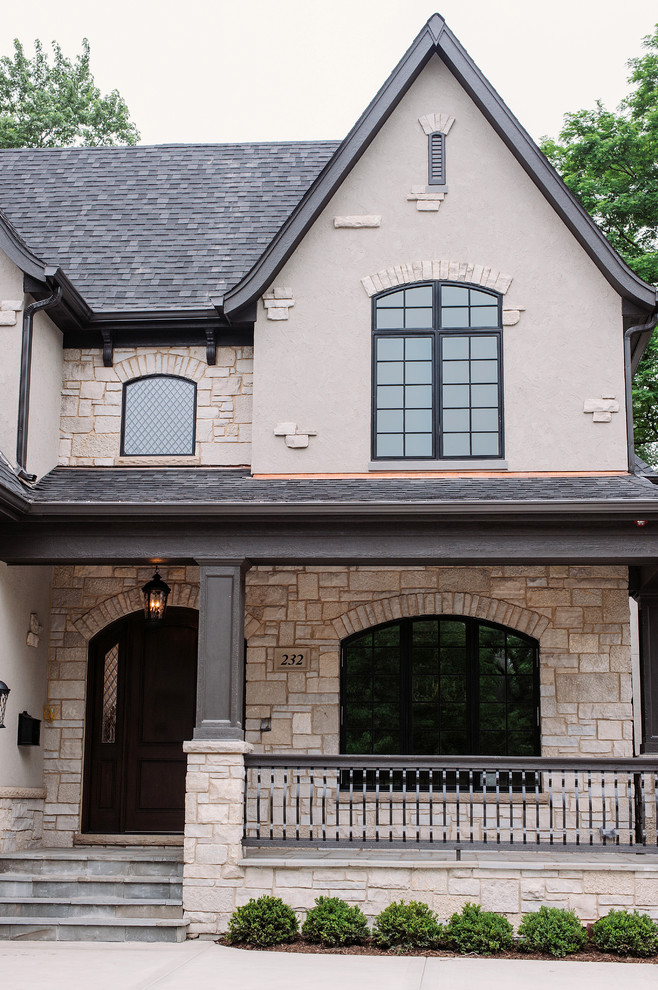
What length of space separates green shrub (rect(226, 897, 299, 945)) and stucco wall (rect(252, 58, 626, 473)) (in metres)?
4.34

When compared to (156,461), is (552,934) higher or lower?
lower

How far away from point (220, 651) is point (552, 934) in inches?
147

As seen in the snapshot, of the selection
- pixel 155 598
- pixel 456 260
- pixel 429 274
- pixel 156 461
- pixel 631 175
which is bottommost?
pixel 155 598

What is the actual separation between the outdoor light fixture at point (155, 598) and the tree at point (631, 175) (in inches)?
441

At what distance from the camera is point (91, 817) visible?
12.8 m

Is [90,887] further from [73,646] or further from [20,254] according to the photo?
[20,254]

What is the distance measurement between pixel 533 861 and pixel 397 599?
326 cm

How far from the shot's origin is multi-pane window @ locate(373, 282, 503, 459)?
12219mm

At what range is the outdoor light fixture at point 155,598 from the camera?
12297mm

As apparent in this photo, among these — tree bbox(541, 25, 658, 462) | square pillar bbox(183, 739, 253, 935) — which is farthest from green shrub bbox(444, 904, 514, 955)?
tree bbox(541, 25, 658, 462)

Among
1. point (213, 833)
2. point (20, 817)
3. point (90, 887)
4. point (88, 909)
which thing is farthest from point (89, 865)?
point (213, 833)

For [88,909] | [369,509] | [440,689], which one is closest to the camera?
[88,909]

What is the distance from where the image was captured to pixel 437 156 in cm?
1266

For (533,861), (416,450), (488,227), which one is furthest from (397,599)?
(488,227)
